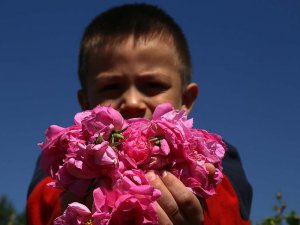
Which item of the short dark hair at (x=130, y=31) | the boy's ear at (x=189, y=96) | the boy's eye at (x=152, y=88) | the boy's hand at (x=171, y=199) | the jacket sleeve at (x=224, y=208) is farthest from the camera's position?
the boy's ear at (x=189, y=96)

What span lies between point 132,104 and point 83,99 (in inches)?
35.7

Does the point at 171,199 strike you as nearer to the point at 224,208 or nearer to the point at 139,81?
the point at 224,208

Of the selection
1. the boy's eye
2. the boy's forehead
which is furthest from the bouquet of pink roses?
the boy's forehead

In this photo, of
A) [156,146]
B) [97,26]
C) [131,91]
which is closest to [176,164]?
[156,146]

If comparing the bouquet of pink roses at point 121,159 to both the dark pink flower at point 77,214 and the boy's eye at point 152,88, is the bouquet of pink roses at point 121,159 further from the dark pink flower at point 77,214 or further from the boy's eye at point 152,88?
the boy's eye at point 152,88

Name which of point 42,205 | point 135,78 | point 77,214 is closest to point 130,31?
point 135,78

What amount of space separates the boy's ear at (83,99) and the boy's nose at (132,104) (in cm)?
75

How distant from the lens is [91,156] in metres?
2.29

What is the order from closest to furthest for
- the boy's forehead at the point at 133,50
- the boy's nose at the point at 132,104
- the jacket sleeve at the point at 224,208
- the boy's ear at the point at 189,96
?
the jacket sleeve at the point at 224,208
the boy's nose at the point at 132,104
the boy's forehead at the point at 133,50
the boy's ear at the point at 189,96

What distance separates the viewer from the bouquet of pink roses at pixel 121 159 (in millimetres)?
2213

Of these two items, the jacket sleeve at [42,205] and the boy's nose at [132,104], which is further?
the jacket sleeve at [42,205]

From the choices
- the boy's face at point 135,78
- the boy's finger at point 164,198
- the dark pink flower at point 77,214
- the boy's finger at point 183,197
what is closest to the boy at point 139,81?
the boy's face at point 135,78

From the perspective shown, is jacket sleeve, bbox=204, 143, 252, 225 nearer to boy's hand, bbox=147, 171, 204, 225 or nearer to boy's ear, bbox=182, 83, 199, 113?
boy's hand, bbox=147, 171, 204, 225

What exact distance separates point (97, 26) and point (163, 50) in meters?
0.75
